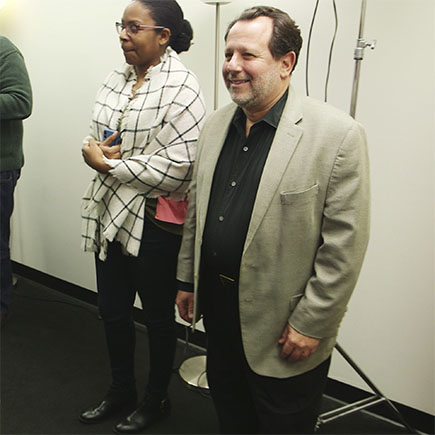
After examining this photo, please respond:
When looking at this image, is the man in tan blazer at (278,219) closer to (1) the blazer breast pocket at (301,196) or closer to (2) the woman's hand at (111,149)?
(1) the blazer breast pocket at (301,196)

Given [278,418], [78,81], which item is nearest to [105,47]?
[78,81]

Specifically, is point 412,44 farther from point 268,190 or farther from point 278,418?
point 278,418

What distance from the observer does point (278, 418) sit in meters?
1.21

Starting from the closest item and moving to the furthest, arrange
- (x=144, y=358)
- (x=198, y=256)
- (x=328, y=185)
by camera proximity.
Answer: (x=328, y=185)
(x=198, y=256)
(x=144, y=358)

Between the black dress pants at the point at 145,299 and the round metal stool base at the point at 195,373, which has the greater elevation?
the black dress pants at the point at 145,299

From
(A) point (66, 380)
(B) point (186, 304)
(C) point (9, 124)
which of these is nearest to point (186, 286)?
(B) point (186, 304)

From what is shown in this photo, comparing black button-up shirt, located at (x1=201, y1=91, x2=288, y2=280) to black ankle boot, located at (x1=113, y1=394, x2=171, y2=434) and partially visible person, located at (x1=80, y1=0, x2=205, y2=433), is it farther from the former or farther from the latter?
black ankle boot, located at (x1=113, y1=394, x2=171, y2=434)

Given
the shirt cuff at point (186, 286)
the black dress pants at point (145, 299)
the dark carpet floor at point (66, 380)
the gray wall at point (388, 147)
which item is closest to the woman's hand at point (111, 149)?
the black dress pants at point (145, 299)

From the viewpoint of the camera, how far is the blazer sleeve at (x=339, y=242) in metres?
1.06

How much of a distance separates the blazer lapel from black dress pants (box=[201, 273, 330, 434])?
24 centimetres

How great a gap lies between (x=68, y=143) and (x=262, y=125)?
1930mm

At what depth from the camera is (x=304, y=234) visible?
3.67ft

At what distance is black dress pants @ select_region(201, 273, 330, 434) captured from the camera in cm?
122

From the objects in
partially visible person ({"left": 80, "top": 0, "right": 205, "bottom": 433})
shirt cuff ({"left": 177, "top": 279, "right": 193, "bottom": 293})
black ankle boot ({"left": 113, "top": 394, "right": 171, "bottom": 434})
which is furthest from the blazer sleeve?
black ankle boot ({"left": 113, "top": 394, "right": 171, "bottom": 434})
